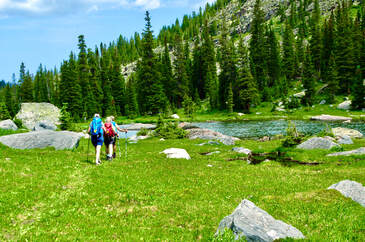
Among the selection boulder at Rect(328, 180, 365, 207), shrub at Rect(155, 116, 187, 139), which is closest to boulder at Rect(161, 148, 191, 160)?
boulder at Rect(328, 180, 365, 207)

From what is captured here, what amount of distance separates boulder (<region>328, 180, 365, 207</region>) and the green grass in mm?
371

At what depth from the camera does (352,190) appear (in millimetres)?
11039

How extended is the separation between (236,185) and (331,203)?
461 cm

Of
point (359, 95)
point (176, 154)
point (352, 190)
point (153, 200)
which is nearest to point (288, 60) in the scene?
point (359, 95)

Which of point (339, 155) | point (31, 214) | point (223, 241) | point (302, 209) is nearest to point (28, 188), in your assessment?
point (31, 214)

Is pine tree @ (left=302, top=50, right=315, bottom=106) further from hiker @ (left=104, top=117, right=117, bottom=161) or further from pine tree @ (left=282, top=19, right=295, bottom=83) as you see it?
hiker @ (left=104, top=117, right=117, bottom=161)

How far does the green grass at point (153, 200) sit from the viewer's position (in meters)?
8.05

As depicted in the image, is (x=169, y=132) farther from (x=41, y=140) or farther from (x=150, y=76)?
(x=150, y=76)

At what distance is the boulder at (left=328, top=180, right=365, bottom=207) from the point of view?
34.5 feet

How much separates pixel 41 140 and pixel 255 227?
22148mm

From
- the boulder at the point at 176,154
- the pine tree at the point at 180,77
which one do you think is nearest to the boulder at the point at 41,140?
the boulder at the point at 176,154

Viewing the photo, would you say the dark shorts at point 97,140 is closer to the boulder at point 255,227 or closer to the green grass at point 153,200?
the green grass at point 153,200

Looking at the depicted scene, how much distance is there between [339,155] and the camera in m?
20.5

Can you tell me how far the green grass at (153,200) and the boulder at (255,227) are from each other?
715mm
